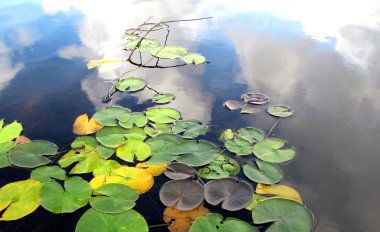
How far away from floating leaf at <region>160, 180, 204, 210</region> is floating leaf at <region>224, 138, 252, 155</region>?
360 millimetres

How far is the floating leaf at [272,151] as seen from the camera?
177 centimetres

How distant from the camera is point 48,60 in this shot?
9.82 feet

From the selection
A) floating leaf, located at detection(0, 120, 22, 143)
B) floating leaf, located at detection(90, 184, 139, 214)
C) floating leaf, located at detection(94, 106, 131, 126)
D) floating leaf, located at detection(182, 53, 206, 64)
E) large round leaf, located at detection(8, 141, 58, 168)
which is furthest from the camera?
floating leaf, located at detection(182, 53, 206, 64)

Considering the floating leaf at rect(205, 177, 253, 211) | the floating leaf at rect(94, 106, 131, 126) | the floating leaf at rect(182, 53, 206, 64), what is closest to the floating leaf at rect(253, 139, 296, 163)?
the floating leaf at rect(205, 177, 253, 211)

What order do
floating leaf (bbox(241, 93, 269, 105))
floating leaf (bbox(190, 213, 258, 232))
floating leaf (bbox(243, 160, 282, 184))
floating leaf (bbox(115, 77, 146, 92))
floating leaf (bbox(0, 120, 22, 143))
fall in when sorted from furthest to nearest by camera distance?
floating leaf (bbox(115, 77, 146, 92))
floating leaf (bbox(241, 93, 269, 105))
floating leaf (bbox(0, 120, 22, 143))
floating leaf (bbox(243, 160, 282, 184))
floating leaf (bbox(190, 213, 258, 232))

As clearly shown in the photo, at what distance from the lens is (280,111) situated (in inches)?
87.2

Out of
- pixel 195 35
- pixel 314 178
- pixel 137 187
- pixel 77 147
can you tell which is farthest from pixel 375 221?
pixel 195 35

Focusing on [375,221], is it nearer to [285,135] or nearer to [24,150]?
[285,135]

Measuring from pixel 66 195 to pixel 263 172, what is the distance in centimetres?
99

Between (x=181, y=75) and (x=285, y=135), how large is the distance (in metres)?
1.12

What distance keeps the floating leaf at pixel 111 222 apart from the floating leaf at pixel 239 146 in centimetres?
68

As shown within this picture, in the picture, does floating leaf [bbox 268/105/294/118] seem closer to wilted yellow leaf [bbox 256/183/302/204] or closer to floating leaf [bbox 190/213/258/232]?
wilted yellow leaf [bbox 256/183/302/204]

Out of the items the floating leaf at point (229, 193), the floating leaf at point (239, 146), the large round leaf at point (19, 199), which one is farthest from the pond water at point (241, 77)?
the floating leaf at point (229, 193)

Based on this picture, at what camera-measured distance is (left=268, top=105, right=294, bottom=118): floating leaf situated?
218cm
